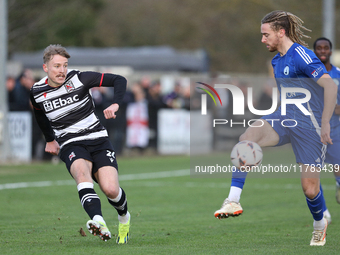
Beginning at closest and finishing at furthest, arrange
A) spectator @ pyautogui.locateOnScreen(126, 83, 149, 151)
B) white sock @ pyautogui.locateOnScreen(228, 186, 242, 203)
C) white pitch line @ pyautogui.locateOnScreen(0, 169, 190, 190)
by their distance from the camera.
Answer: white sock @ pyautogui.locateOnScreen(228, 186, 242, 203), white pitch line @ pyautogui.locateOnScreen(0, 169, 190, 190), spectator @ pyautogui.locateOnScreen(126, 83, 149, 151)

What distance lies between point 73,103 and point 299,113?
7.77ft

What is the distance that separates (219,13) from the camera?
52.4m

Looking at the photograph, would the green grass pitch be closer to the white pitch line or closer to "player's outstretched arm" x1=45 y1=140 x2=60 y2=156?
the white pitch line

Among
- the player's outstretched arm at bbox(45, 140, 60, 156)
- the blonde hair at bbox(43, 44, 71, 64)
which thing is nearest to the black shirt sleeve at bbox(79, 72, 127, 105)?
the blonde hair at bbox(43, 44, 71, 64)

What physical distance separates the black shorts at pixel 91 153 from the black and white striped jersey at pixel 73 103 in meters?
0.06

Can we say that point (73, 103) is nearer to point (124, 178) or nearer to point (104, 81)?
point (104, 81)

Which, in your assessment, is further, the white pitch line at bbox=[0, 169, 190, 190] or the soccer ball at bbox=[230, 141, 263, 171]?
the white pitch line at bbox=[0, 169, 190, 190]

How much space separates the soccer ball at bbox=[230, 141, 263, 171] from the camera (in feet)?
20.5

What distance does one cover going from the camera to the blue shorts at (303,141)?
6.10 meters

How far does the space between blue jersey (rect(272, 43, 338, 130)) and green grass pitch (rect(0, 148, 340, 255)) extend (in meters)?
1.34

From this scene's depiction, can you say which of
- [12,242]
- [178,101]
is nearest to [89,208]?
[12,242]

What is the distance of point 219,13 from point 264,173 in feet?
150

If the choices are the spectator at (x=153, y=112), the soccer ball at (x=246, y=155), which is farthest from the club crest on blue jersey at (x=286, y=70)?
the spectator at (x=153, y=112)

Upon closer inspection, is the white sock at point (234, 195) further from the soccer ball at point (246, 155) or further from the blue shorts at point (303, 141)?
the blue shorts at point (303, 141)
